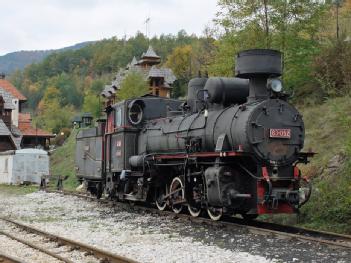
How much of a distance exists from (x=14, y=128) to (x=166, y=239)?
169ft

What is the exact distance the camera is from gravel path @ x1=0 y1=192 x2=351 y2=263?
858 cm

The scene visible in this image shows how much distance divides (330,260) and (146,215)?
25.0 feet

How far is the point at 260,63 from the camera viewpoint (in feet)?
39.4

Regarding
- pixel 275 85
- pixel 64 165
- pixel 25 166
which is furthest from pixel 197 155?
pixel 64 165

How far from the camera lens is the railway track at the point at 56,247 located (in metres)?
8.31

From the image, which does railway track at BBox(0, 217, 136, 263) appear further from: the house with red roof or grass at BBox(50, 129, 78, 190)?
the house with red roof

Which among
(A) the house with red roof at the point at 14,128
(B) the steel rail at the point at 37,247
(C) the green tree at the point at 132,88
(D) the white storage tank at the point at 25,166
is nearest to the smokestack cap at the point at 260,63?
(B) the steel rail at the point at 37,247

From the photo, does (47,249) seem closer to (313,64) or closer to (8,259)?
(8,259)

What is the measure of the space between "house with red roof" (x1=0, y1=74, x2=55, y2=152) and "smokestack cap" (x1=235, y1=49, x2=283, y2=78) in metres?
42.2

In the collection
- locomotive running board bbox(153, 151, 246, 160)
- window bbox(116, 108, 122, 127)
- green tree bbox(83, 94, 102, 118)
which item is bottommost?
locomotive running board bbox(153, 151, 246, 160)

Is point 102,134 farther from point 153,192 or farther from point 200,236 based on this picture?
point 200,236

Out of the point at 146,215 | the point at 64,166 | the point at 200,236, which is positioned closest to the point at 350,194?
the point at 200,236

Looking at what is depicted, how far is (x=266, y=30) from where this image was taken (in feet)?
80.5

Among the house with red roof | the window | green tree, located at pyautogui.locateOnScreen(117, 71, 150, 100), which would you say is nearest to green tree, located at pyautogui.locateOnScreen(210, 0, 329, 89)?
the window
